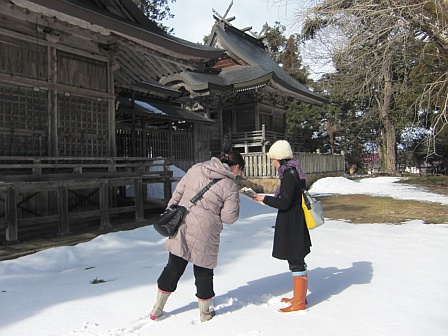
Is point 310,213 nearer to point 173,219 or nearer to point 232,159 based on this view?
point 232,159

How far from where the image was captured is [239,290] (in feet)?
11.8

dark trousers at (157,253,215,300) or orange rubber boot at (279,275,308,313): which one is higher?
dark trousers at (157,253,215,300)

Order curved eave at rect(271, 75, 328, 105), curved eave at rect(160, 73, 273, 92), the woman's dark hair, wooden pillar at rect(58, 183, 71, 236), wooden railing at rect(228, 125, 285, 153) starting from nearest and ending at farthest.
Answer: the woman's dark hair → wooden pillar at rect(58, 183, 71, 236) → curved eave at rect(160, 73, 273, 92) → curved eave at rect(271, 75, 328, 105) → wooden railing at rect(228, 125, 285, 153)

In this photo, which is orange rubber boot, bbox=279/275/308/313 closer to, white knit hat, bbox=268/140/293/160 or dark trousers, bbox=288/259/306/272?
dark trousers, bbox=288/259/306/272

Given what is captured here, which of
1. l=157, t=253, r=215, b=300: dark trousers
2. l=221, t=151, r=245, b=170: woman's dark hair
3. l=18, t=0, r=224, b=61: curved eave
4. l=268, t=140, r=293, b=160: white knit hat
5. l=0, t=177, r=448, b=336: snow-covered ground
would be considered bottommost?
l=0, t=177, r=448, b=336: snow-covered ground

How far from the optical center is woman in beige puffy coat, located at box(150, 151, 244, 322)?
279cm

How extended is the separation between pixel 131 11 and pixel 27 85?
2899 mm

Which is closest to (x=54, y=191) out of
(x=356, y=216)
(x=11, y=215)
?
(x=11, y=215)

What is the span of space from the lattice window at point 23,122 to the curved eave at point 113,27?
1.70 m

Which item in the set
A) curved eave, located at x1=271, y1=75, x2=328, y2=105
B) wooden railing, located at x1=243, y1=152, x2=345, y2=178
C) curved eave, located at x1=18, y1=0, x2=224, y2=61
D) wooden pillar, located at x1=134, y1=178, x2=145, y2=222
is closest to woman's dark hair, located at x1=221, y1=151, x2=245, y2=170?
curved eave, located at x1=18, y1=0, x2=224, y2=61

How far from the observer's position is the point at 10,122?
648 cm

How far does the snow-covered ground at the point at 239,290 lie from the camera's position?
2.73 metres

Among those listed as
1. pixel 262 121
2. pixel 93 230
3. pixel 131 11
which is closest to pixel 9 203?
pixel 93 230

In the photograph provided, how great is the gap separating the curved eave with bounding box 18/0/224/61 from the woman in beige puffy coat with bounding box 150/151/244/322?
14.5 feet
